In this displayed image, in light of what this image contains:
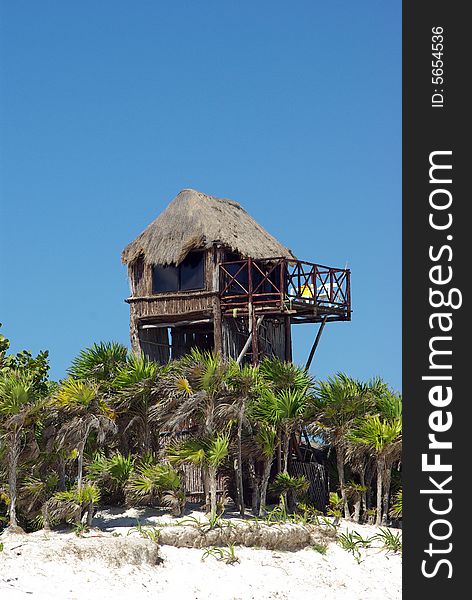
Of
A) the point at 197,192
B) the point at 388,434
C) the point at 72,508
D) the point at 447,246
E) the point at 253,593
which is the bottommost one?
the point at 253,593

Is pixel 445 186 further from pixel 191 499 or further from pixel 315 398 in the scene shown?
pixel 191 499

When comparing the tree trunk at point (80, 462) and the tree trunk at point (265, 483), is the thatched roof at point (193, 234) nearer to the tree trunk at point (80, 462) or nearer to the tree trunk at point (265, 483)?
the tree trunk at point (265, 483)

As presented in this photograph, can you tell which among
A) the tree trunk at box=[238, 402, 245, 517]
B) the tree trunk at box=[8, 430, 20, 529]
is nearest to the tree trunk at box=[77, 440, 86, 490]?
the tree trunk at box=[8, 430, 20, 529]

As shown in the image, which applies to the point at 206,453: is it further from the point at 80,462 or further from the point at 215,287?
the point at 215,287

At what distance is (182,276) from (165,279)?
0.59 meters

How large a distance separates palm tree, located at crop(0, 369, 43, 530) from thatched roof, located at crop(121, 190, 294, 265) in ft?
28.7

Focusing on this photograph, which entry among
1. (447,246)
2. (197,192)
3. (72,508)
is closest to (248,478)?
(72,508)

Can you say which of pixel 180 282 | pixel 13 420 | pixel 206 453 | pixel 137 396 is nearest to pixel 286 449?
pixel 206 453

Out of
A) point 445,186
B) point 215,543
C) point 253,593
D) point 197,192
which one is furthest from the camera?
point 197,192

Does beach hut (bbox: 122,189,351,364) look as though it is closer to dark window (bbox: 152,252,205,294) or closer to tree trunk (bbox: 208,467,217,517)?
dark window (bbox: 152,252,205,294)

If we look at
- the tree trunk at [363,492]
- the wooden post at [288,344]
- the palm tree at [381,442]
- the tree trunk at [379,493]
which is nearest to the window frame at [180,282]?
the wooden post at [288,344]

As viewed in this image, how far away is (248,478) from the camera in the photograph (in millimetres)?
25734

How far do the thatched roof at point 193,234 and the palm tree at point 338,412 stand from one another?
655 centimetres

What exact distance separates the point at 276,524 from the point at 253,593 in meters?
2.97
